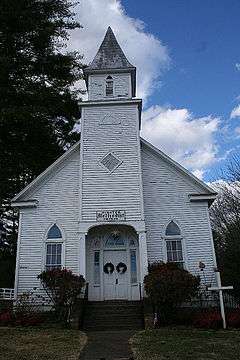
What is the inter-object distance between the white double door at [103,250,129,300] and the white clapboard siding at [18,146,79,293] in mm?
1566

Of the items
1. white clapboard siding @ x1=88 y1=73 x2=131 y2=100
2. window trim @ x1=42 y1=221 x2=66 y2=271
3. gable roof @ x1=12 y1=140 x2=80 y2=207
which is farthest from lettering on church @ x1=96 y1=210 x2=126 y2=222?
white clapboard siding @ x1=88 y1=73 x2=131 y2=100

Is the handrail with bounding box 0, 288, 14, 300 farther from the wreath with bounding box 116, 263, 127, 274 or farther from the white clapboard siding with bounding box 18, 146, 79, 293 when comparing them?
the wreath with bounding box 116, 263, 127, 274

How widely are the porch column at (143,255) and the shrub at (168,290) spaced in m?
2.23

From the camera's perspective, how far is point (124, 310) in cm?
1591

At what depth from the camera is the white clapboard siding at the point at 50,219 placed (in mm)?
18078

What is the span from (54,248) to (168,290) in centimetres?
655

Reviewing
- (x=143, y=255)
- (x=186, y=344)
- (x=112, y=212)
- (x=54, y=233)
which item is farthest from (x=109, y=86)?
(x=186, y=344)

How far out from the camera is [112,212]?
18078 mm

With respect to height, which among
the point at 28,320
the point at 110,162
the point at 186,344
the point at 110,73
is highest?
the point at 110,73

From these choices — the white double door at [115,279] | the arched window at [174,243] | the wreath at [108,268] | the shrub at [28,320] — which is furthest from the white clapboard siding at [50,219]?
the arched window at [174,243]

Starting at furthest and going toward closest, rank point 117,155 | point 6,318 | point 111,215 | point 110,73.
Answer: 1. point 110,73
2. point 117,155
3. point 111,215
4. point 6,318

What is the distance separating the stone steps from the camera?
1438 cm

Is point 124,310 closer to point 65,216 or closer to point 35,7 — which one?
point 65,216

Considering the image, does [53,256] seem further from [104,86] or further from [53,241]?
[104,86]
